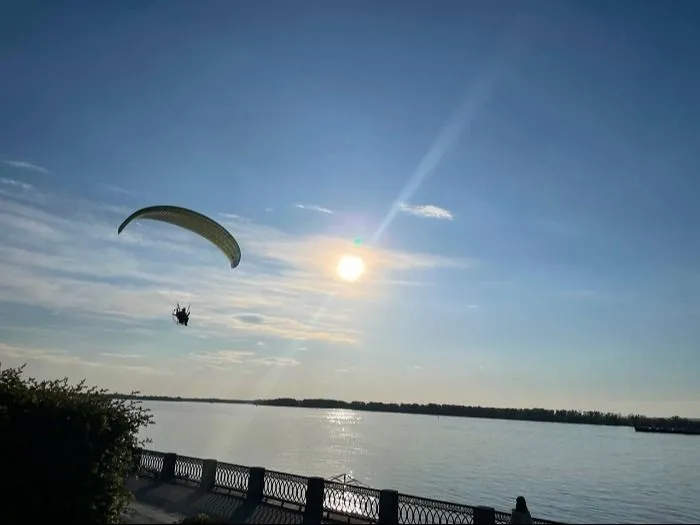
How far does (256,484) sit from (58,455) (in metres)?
9.63

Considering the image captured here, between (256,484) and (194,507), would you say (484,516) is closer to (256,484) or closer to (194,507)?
(256,484)

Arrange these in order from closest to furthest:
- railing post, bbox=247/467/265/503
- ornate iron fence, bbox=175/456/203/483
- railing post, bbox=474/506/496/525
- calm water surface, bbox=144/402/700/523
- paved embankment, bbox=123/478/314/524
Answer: railing post, bbox=474/506/496/525 → paved embankment, bbox=123/478/314/524 → railing post, bbox=247/467/265/503 → ornate iron fence, bbox=175/456/203/483 → calm water surface, bbox=144/402/700/523

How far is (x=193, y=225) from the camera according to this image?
66.5ft

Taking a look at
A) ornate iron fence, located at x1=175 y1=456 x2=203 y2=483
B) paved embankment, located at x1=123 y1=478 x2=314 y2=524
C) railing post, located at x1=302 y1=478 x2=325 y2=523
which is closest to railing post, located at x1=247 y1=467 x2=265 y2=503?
paved embankment, located at x1=123 y1=478 x2=314 y2=524

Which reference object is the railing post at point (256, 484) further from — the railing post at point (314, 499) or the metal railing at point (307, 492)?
the railing post at point (314, 499)

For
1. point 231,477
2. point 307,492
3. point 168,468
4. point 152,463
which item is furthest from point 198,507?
point 152,463

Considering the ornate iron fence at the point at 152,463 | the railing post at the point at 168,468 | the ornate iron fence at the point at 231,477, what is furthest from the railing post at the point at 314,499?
the ornate iron fence at the point at 152,463

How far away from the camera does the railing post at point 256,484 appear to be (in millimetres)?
21484

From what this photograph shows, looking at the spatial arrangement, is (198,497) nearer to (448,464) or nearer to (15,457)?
(15,457)

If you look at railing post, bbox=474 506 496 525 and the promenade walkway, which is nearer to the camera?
railing post, bbox=474 506 496 525

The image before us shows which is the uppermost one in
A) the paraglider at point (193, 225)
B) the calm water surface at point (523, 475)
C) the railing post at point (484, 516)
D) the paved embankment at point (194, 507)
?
the paraglider at point (193, 225)

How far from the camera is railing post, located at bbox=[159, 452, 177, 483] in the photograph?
979 inches

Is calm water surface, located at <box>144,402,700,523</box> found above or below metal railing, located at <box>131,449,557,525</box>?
below

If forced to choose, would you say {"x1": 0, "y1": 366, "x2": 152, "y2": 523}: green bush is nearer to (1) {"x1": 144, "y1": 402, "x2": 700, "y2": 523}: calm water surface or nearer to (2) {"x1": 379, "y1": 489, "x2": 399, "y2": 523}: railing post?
(2) {"x1": 379, "y1": 489, "x2": 399, "y2": 523}: railing post
